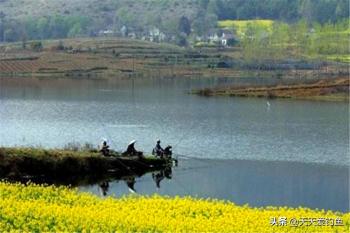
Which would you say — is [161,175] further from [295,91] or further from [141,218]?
[295,91]

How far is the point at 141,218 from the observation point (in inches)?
731

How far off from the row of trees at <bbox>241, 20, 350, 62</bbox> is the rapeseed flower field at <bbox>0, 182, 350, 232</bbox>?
464ft

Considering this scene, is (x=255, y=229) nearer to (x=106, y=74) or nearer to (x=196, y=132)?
(x=196, y=132)

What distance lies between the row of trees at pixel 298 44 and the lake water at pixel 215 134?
72.4 metres

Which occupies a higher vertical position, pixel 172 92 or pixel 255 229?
pixel 255 229

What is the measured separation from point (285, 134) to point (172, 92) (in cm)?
4543

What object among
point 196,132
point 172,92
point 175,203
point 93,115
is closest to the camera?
point 175,203

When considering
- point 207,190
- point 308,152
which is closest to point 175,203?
point 207,190

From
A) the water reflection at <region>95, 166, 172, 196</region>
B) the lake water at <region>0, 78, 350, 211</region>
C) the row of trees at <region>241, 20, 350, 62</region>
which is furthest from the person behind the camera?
the row of trees at <region>241, 20, 350, 62</region>

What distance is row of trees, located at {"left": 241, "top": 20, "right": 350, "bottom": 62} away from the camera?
169875 mm

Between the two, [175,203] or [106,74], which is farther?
[106,74]

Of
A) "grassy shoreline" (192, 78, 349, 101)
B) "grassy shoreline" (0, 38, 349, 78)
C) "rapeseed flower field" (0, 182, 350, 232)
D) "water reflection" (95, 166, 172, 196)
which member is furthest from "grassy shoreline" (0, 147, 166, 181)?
"grassy shoreline" (0, 38, 349, 78)

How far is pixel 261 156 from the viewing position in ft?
150

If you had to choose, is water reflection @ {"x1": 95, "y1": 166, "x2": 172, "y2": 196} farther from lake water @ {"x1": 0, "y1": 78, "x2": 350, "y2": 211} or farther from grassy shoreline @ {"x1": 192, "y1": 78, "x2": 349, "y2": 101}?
grassy shoreline @ {"x1": 192, "y1": 78, "x2": 349, "y2": 101}
